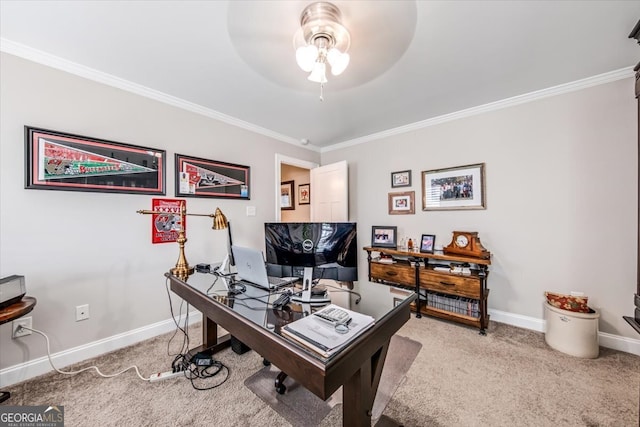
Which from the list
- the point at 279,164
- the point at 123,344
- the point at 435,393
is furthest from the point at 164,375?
the point at 279,164

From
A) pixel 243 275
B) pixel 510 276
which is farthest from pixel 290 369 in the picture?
pixel 510 276

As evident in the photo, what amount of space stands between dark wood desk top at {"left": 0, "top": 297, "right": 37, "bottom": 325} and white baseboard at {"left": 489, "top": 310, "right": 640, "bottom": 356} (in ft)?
12.5

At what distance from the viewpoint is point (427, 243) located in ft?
9.16

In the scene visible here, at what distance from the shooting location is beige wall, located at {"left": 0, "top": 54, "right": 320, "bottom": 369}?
1.64m

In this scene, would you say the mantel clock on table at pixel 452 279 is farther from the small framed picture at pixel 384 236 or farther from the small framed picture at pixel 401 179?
the small framed picture at pixel 401 179

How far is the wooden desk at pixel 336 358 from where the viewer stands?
0.76 m

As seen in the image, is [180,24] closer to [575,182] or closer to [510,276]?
[575,182]

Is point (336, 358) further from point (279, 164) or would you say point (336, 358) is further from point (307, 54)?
point (279, 164)

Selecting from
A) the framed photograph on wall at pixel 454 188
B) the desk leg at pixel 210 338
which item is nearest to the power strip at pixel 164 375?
the desk leg at pixel 210 338

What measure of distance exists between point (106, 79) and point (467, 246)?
12.1 feet

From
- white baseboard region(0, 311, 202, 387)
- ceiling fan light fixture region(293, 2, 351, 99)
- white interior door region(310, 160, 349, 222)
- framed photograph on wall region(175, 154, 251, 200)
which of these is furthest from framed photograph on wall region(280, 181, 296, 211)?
ceiling fan light fixture region(293, 2, 351, 99)

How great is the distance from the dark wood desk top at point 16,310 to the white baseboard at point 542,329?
381 cm

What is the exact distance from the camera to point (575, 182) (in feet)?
6.94

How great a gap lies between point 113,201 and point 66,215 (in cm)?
30
